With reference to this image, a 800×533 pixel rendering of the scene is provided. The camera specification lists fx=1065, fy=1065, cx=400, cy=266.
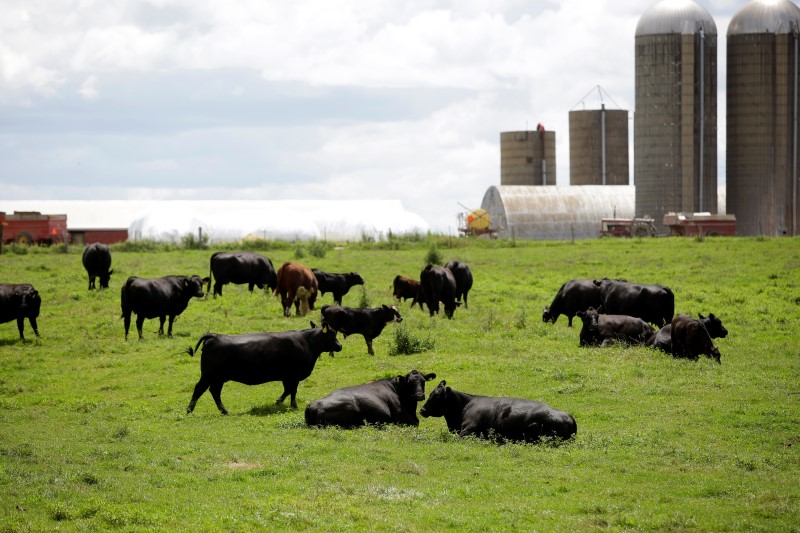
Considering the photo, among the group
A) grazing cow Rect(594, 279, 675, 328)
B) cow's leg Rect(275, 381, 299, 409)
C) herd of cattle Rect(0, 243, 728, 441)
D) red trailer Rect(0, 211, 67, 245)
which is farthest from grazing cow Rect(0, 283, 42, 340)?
red trailer Rect(0, 211, 67, 245)

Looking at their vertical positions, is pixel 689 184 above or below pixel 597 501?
above

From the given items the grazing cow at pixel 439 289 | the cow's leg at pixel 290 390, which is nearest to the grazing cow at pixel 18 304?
the grazing cow at pixel 439 289

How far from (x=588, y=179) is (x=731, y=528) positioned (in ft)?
282

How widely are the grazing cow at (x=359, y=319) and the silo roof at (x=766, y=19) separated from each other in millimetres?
60584

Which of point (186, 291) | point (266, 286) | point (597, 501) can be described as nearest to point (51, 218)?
point (266, 286)

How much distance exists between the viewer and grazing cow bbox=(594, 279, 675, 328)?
23.3 meters

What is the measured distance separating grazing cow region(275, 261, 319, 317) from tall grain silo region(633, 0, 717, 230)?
172 feet

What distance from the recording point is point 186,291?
24.3 m

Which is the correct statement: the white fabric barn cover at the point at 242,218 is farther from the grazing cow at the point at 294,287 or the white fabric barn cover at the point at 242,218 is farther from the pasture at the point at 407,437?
the pasture at the point at 407,437

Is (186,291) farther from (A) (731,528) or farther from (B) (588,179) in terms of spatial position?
→ (B) (588,179)

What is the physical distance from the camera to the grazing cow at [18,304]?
23328mm

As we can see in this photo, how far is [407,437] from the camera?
13.2m

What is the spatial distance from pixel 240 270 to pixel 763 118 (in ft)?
176

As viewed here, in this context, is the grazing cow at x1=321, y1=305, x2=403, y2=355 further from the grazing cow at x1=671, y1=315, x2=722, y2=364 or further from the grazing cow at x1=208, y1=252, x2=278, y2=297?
the grazing cow at x1=208, y1=252, x2=278, y2=297
